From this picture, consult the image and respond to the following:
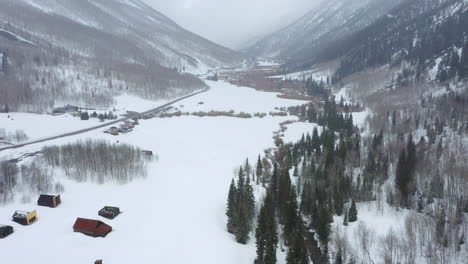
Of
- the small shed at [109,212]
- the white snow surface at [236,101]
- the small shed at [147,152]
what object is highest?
the white snow surface at [236,101]

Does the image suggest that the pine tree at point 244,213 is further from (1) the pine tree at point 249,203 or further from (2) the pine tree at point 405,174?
(2) the pine tree at point 405,174

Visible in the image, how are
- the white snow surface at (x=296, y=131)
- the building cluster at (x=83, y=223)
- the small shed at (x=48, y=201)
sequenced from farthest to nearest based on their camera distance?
the white snow surface at (x=296, y=131)
the small shed at (x=48, y=201)
the building cluster at (x=83, y=223)

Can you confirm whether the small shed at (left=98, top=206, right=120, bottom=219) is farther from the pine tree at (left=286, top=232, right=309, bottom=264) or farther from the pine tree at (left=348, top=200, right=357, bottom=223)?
the pine tree at (left=348, top=200, right=357, bottom=223)

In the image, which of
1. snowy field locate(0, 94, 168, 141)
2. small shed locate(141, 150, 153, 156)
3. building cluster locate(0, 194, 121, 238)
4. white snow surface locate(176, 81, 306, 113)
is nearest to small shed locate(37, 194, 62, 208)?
building cluster locate(0, 194, 121, 238)

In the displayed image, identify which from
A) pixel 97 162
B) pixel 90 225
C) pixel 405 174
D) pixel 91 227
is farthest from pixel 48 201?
pixel 405 174

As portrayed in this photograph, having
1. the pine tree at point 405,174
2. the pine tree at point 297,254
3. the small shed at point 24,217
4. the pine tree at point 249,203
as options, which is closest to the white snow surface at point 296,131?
the pine tree at point 405,174
